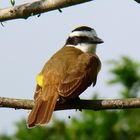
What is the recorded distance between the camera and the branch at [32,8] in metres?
5.48

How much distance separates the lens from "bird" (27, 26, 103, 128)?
669cm

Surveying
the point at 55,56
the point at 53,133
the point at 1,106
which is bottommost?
the point at 53,133

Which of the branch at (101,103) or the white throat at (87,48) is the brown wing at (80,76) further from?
the branch at (101,103)

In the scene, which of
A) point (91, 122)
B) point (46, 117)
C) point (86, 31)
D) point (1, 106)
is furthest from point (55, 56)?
point (91, 122)

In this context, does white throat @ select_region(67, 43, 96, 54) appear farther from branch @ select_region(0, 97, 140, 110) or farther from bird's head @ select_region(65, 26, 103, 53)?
branch @ select_region(0, 97, 140, 110)

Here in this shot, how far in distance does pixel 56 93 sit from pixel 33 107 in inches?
17.1

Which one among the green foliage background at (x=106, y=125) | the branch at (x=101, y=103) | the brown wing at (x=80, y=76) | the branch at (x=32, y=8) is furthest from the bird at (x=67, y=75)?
the green foliage background at (x=106, y=125)

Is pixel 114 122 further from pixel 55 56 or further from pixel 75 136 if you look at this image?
pixel 55 56

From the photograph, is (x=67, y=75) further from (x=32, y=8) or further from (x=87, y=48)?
(x=32, y=8)

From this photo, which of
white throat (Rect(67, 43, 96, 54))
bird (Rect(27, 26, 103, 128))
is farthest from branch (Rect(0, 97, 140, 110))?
white throat (Rect(67, 43, 96, 54))

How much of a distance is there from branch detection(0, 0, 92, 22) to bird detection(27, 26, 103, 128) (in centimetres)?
119

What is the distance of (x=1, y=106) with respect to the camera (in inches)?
230

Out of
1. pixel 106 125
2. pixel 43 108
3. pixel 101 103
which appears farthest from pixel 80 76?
pixel 106 125

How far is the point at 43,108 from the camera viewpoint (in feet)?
22.0
